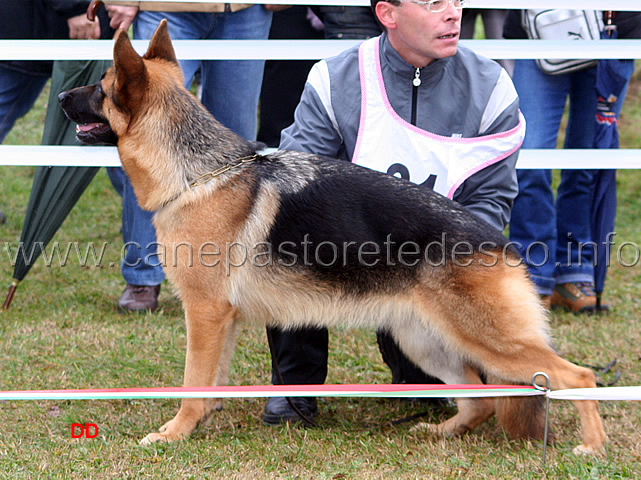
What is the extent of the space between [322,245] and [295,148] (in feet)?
2.16

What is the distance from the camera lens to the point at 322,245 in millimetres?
2785

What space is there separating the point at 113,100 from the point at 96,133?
0.16 metres

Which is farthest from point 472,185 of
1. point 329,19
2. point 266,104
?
point 266,104

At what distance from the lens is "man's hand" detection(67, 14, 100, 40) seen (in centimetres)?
474

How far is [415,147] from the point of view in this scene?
3.18 meters

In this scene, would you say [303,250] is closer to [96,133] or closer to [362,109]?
[362,109]

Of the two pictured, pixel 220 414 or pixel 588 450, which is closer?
pixel 588 450

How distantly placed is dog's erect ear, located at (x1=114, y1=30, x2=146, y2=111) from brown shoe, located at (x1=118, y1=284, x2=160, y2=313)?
1996 millimetres

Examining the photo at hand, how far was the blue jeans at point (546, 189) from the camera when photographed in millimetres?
4758

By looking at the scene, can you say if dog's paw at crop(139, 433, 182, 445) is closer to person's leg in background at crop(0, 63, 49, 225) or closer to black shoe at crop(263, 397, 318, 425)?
black shoe at crop(263, 397, 318, 425)

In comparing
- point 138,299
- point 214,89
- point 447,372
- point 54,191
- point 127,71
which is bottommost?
point 138,299

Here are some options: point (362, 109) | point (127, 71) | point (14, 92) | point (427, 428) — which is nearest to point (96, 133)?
point (127, 71)

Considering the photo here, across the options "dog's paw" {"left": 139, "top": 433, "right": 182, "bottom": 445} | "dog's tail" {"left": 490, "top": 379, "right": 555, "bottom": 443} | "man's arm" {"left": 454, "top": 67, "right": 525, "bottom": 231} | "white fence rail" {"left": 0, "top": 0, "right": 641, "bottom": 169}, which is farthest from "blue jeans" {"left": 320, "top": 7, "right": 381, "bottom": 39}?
"dog's paw" {"left": 139, "top": 433, "right": 182, "bottom": 445}

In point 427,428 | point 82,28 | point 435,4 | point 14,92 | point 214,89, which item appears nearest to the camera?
point 435,4
